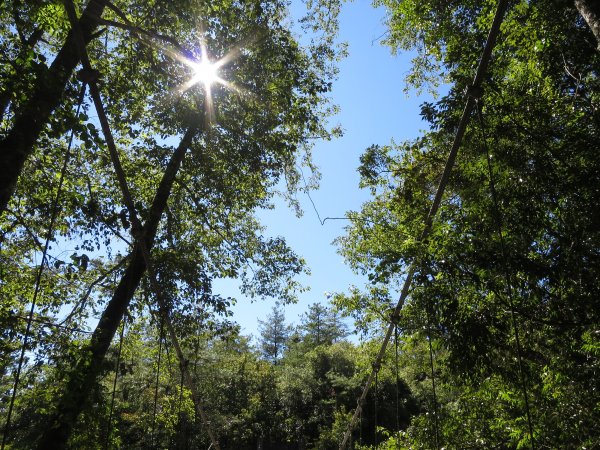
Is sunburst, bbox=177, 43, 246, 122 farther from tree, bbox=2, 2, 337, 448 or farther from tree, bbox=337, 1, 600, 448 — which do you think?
tree, bbox=337, 1, 600, 448

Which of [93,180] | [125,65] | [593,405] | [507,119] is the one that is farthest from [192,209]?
[593,405]

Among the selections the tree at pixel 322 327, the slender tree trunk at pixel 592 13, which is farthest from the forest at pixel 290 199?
the tree at pixel 322 327

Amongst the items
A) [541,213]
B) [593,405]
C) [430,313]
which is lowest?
[593,405]

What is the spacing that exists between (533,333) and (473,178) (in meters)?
1.53

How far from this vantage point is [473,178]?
4.08 metres

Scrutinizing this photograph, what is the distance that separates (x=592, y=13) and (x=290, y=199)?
5127 mm

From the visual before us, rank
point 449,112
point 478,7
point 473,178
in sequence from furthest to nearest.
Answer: point 478,7, point 473,178, point 449,112

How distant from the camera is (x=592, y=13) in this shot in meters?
2.74

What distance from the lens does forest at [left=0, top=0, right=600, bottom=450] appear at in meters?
3.14

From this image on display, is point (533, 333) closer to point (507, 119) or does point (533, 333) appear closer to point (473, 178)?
point (473, 178)

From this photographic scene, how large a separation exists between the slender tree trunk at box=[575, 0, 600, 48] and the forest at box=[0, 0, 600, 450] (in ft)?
0.04

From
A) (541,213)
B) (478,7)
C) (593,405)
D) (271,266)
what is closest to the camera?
(541,213)

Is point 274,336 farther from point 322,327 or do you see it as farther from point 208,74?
point 208,74

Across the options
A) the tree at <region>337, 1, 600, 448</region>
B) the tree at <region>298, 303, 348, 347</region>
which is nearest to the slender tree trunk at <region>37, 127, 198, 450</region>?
the tree at <region>337, 1, 600, 448</region>
